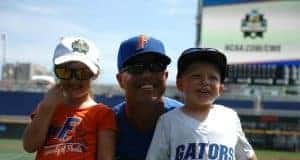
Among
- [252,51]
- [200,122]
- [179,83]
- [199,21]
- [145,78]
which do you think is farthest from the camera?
[199,21]

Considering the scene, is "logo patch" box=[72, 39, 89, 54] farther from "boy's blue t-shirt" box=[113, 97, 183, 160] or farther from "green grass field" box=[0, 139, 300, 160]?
"green grass field" box=[0, 139, 300, 160]

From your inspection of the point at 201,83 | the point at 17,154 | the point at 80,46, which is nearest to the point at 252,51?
the point at 17,154

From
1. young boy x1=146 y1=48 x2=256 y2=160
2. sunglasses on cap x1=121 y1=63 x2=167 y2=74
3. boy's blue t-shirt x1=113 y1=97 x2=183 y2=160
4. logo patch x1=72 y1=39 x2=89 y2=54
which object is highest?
logo patch x1=72 y1=39 x2=89 y2=54

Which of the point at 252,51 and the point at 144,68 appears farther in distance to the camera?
the point at 252,51

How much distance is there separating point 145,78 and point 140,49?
5.7 inches

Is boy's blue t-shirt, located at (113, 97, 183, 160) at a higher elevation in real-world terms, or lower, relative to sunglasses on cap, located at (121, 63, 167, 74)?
lower

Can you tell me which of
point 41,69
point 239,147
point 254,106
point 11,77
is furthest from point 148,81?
point 41,69

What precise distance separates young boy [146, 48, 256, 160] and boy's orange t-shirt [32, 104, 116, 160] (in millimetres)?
270

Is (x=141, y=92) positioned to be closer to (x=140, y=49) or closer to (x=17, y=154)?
(x=140, y=49)

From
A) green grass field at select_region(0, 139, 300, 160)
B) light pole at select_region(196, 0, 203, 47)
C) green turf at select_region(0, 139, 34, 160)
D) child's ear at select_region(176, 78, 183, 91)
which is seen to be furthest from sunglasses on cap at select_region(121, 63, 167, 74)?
light pole at select_region(196, 0, 203, 47)

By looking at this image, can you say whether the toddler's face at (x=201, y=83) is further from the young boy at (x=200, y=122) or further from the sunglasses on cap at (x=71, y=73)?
the sunglasses on cap at (x=71, y=73)

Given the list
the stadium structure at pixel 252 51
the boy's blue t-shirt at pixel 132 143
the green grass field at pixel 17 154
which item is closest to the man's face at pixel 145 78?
the boy's blue t-shirt at pixel 132 143

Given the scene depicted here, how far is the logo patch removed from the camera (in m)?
2.73

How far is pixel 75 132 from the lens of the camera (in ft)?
8.86
